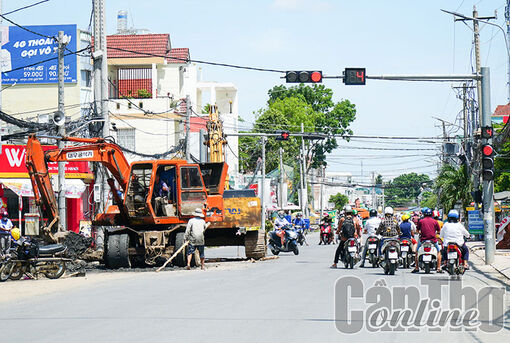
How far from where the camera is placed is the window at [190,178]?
24.7 metres

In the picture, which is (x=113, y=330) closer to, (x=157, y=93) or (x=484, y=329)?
(x=484, y=329)

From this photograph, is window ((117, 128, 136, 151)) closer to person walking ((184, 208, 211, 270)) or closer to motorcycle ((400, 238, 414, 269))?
person walking ((184, 208, 211, 270))

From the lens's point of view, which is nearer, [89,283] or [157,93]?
[89,283]

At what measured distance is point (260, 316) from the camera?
11875 millimetres

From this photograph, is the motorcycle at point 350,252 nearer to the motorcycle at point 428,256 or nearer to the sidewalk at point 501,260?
the motorcycle at point 428,256

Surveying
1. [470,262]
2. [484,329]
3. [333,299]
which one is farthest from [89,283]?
[470,262]

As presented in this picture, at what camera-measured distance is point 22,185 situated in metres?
36.5

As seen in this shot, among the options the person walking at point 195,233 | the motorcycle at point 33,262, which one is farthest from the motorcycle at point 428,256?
the motorcycle at point 33,262

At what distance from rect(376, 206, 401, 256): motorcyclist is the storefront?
1980cm

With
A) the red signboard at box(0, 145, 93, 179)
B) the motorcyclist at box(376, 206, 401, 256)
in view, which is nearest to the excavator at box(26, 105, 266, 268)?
the motorcyclist at box(376, 206, 401, 256)

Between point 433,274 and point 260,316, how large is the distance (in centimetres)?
958

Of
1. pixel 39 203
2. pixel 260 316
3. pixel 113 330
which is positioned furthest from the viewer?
pixel 39 203

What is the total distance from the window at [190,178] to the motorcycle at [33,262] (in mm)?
4944

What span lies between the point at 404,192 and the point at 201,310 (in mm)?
177675
